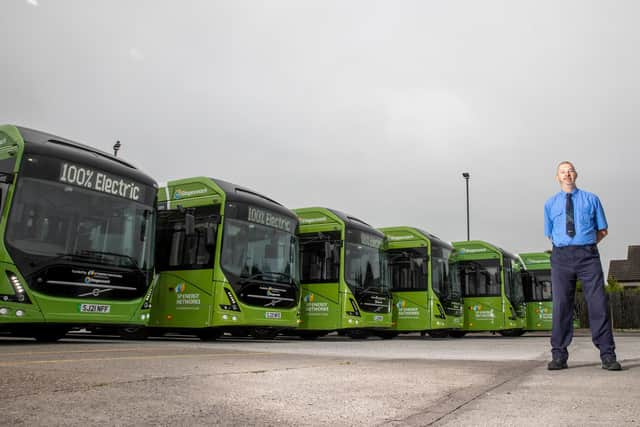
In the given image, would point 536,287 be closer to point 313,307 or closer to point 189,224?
point 313,307

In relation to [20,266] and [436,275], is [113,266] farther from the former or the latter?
[436,275]

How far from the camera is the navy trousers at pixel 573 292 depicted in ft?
17.6

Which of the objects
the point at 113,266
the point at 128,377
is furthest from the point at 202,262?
the point at 128,377

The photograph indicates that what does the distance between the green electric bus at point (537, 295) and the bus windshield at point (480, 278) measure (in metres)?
3.08

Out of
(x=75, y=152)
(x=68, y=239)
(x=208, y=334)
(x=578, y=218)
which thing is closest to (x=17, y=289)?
(x=68, y=239)

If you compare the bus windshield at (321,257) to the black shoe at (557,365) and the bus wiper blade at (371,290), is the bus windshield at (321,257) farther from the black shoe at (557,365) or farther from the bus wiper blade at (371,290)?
the black shoe at (557,365)

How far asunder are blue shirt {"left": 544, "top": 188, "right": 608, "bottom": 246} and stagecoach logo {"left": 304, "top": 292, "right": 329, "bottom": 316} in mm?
10227

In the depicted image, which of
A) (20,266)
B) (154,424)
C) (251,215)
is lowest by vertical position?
(154,424)

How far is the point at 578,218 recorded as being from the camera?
5.60 meters

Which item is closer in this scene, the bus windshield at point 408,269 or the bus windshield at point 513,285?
the bus windshield at point 408,269

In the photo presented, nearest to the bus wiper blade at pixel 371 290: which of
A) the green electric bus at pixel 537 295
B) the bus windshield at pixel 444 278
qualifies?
the bus windshield at pixel 444 278

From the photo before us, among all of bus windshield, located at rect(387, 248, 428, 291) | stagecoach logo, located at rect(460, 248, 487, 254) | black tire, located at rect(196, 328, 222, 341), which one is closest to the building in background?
stagecoach logo, located at rect(460, 248, 487, 254)

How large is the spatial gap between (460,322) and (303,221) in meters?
7.33

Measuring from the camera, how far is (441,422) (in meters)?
2.85
